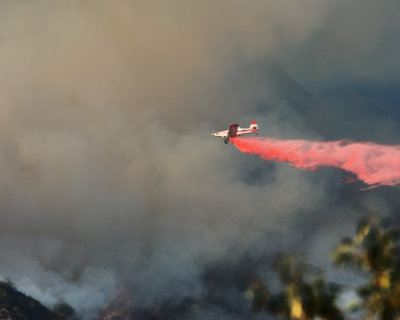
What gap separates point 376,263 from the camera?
65.4 meters

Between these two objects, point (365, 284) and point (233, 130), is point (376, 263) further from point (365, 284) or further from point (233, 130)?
point (233, 130)

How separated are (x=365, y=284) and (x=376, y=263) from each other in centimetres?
317

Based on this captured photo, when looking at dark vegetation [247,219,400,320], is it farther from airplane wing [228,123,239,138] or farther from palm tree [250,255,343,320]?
airplane wing [228,123,239,138]

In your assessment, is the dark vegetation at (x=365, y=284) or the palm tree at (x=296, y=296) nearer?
the dark vegetation at (x=365, y=284)

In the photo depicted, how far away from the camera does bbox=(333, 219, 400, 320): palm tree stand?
63.6m

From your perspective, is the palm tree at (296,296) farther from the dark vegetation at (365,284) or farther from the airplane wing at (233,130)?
the airplane wing at (233,130)

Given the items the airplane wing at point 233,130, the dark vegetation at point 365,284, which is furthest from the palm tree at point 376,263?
the airplane wing at point 233,130

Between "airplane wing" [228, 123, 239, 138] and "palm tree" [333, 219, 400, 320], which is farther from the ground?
"airplane wing" [228, 123, 239, 138]

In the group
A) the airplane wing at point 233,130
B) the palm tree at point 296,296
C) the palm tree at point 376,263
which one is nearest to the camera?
the palm tree at point 376,263

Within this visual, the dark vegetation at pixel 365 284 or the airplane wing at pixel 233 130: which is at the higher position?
the airplane wing at pixel 233 130

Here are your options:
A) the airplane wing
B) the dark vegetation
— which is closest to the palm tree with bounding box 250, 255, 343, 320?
the dark vegetation

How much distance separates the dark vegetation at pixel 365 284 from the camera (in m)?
63.8

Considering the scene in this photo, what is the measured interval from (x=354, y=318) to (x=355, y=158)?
114m

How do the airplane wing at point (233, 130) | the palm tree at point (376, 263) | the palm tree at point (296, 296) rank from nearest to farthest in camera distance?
the palm tree at point (376, 263) → the palm tree at point (296, 296) → the airplane wing at point (233, 130)
